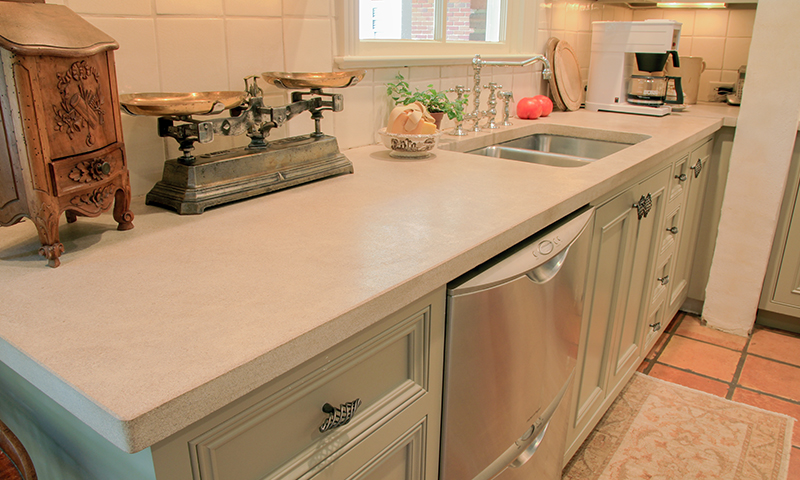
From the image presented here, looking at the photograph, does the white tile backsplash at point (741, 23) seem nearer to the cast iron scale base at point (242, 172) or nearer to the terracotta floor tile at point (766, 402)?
the terracotta floor tile at point (766, 402)

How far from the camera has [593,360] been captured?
1.60m

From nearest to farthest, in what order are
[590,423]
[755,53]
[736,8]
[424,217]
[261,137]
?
[424,217] → [261,137] → [590,423] → [755,53] → [736,8]

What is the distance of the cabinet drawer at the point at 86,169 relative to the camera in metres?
0.80

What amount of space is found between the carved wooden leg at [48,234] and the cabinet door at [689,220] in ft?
6.56

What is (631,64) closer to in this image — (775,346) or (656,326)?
(656,326)

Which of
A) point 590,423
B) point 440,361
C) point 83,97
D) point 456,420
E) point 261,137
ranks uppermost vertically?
point 83,97

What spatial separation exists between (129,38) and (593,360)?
4.52ft

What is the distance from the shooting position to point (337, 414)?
727mm

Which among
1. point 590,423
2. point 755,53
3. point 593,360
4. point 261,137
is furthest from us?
point 755,53

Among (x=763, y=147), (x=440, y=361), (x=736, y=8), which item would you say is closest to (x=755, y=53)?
(x=763, y=147)

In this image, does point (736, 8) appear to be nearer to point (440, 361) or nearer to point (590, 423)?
point (590, 423)

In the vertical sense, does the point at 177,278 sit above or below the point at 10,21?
below

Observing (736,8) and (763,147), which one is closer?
(763,147)

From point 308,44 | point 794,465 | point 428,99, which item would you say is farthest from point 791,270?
point 308,44
